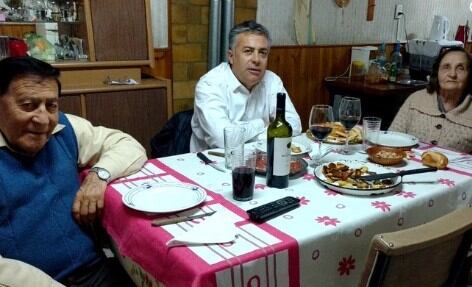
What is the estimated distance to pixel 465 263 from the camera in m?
1.17

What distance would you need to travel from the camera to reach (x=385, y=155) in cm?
154

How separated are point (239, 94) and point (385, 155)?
0.90 meters

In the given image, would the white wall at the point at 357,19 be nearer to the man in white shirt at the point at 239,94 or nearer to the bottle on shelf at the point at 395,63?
the bottle on shelf at the point at 395,63

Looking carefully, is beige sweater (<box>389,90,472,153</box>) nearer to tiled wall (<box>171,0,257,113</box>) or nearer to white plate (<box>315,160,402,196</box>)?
white plate (<box>315,160,402,196</box>)

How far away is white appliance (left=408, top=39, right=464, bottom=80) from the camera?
3639mm

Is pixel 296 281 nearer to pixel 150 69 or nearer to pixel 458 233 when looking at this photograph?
pixel 458 233

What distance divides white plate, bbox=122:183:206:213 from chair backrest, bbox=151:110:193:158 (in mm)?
838

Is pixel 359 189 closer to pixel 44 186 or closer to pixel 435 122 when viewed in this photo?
pixel 44 186

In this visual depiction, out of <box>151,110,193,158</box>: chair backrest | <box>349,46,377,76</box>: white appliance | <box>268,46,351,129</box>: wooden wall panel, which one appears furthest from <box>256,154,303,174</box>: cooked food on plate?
<box>349,46,377,76</box>: white appliance

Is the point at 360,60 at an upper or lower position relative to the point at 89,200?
upper

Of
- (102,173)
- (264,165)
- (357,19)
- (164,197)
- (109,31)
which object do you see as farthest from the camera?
(357,19)

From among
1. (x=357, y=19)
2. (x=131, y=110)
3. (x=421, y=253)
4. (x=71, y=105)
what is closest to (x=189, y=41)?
(x=131, y=110)

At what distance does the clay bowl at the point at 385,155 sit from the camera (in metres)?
1.52

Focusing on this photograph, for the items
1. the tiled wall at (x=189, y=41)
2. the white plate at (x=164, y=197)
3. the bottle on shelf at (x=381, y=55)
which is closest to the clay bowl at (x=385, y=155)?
the white plate at (x=164, y=197)
